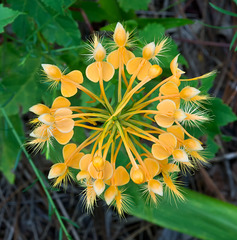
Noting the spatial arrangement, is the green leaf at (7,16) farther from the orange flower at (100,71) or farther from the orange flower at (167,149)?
the orange flower at (167,149)

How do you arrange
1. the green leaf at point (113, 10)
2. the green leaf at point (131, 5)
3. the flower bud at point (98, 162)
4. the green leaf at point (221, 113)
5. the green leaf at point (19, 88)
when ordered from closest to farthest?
Answer: the flower bud at point (98, 162) → the green leaf at point (221, 113) → the green leaf at point (19, 88) → the green leaf at point (131, 5) → the green leaf at point (113, 10)

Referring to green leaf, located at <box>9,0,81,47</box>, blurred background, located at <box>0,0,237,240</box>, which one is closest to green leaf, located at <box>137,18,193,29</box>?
blurred background, located at <box>0,0,237,240</box>

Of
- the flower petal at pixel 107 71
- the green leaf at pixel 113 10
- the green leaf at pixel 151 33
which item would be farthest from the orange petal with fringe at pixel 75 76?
the green leaf at pixel 113 10

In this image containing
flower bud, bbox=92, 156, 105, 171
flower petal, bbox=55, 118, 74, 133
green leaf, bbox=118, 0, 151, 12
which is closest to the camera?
flower bud, bbox=92, 156, 105, 171

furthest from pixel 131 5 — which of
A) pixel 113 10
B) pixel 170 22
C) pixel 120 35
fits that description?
pixel 120 35

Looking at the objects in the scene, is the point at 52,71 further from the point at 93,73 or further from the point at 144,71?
the point at 144,71

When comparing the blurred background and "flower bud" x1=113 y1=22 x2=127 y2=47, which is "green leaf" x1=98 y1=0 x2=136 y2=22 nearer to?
the blurred background

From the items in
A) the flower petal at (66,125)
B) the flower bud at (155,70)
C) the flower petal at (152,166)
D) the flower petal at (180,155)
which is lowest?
the flower petal at (152,166)

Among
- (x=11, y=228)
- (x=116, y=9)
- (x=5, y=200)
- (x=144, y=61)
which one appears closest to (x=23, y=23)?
(x=116, y=9)
